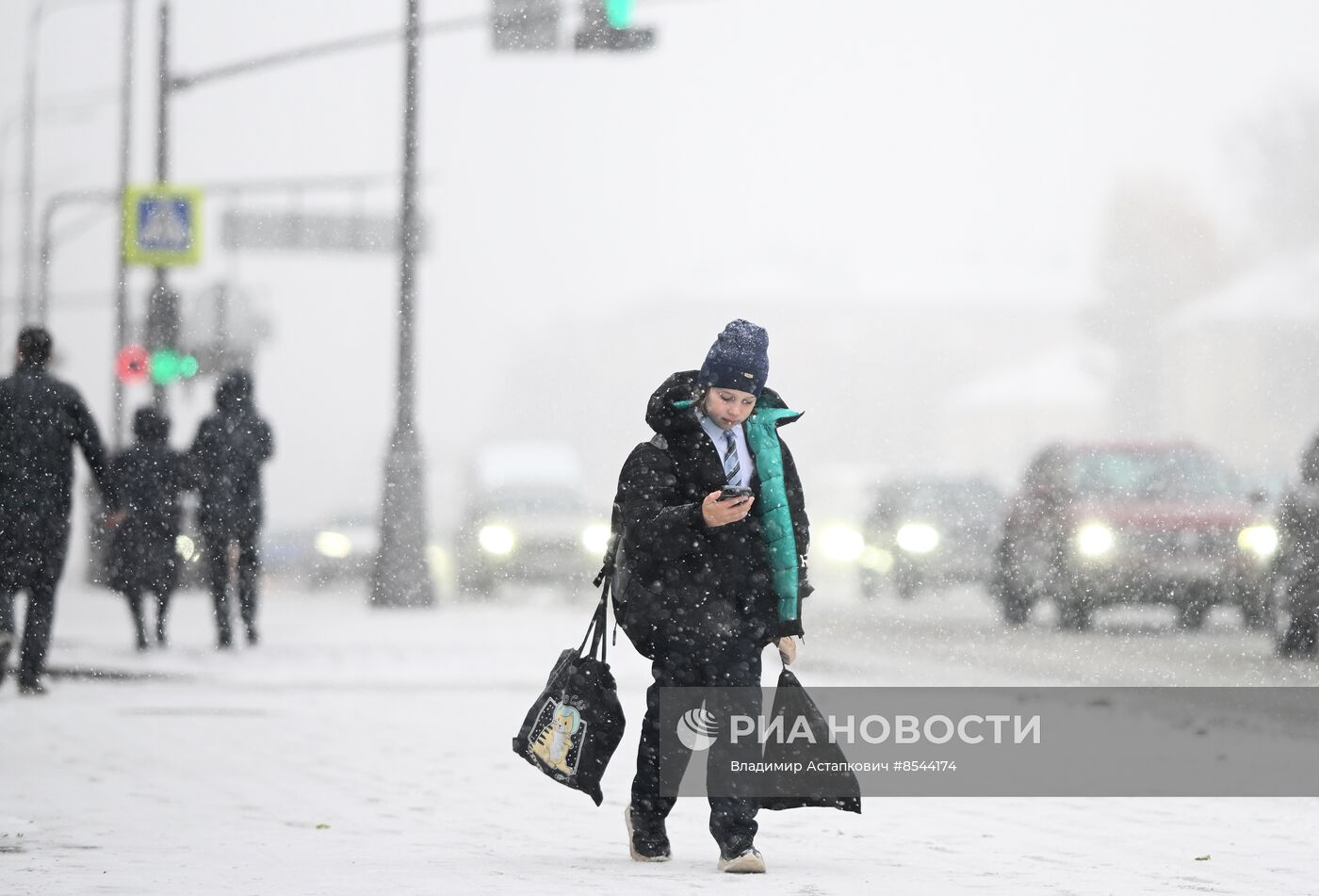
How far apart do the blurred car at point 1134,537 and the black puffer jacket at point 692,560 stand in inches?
495

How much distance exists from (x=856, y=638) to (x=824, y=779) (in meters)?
12.8

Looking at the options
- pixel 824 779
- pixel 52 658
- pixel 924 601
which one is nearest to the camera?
pixel 824 779

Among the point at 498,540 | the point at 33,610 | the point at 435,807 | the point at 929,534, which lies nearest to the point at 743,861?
the point at 435,807

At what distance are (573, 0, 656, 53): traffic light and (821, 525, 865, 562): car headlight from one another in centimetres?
1500

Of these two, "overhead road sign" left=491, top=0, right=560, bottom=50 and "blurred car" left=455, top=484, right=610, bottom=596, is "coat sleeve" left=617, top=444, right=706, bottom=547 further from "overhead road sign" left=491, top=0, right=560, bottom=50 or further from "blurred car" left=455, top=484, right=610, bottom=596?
"blurred car" left=455, top=484, right=610, bottom=596

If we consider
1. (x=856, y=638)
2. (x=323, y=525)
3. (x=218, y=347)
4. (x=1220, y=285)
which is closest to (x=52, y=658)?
(x=856, y=638)

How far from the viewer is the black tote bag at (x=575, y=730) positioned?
257 inches

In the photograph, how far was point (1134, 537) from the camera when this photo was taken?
19.4 meters

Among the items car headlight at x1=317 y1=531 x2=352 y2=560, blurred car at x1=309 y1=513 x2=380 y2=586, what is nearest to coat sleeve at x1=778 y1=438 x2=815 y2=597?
blurred car at x1=309 y1=513 x2=380 y2=586

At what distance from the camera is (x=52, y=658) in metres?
15.4

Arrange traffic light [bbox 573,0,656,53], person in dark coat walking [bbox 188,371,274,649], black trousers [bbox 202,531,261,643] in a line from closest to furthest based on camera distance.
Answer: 1. person in dark coat walking [bbox 188,371,274,649]
2. black trousers [bbox 202,531,261,643]
3. traffic light [bbox 573,0,656,53]

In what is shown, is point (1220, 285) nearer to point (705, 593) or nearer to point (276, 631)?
point (276, 631)

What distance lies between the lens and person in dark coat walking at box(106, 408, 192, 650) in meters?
15.6

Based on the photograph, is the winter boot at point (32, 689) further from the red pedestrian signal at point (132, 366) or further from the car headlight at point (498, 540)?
the car headlight at point (498, 540)
